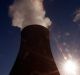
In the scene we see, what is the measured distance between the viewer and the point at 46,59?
10898mm

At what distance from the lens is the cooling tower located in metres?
10.4

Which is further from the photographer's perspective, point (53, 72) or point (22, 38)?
point (22, 38)

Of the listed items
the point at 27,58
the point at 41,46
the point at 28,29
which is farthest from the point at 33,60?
the point at 28,29

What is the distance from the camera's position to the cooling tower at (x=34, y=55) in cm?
1036

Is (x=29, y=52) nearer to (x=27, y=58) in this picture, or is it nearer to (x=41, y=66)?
(x=27, y=58)

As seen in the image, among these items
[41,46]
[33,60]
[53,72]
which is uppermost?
[41,46]

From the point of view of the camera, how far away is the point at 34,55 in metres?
10.8

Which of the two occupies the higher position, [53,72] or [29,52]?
[29,52]

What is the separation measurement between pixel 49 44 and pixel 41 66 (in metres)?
1.94

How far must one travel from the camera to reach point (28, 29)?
37.0 ft

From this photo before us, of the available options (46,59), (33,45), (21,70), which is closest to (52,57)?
(46,59)

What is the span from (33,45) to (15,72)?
83.1 inches

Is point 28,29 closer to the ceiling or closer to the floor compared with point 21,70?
closer to the ceiling

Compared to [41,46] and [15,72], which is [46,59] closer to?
[41,46]
